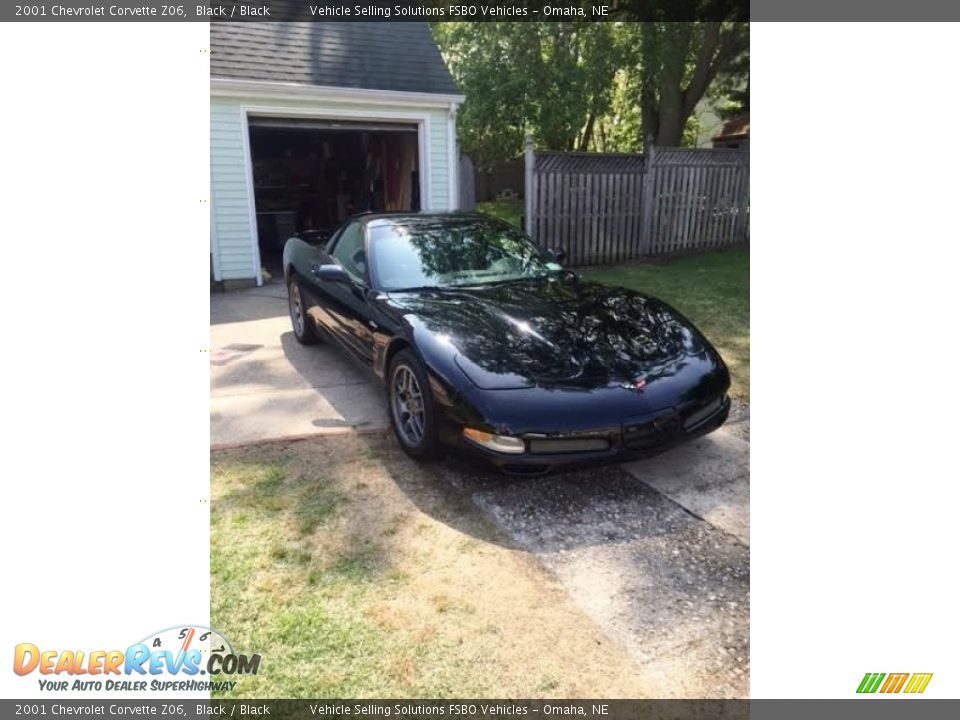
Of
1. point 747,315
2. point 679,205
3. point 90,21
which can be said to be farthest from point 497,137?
point 90,21

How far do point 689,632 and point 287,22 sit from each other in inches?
399

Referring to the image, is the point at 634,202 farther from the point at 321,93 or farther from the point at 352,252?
the point at 352,252

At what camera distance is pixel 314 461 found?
3590 mm

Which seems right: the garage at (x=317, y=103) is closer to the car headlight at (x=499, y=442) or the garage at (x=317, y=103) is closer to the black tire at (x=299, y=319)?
the black tire at (x=299, y=319)

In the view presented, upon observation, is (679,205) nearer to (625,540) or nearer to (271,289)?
(271,289)

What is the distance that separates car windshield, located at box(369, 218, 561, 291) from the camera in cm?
422

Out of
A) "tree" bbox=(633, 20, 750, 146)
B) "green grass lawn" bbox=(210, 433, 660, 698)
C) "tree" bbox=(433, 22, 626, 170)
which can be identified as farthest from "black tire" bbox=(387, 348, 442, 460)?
"tree" bbox=(433, 22, 626, 170)

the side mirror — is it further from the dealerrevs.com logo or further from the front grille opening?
the dealerrevs.com logo

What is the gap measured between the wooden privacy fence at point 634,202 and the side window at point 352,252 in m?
4.80

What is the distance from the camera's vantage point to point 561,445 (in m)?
2.94


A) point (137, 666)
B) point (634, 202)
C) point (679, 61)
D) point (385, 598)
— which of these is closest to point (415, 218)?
point (385, 598)
